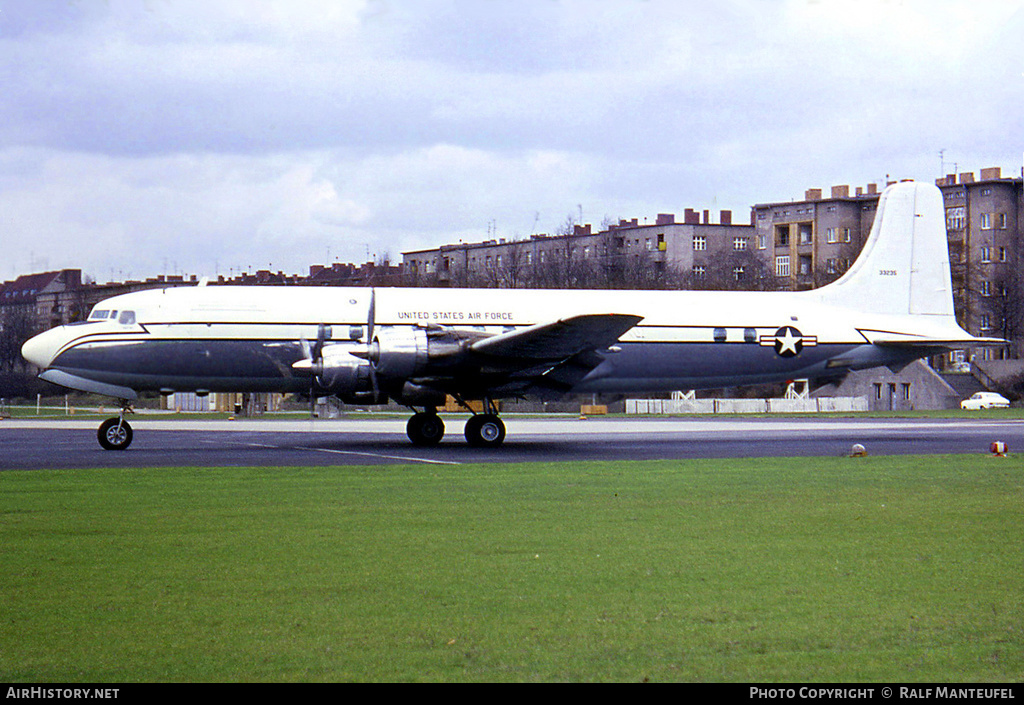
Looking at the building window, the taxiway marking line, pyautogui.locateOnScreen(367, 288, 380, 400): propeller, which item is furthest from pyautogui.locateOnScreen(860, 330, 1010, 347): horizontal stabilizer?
the building window

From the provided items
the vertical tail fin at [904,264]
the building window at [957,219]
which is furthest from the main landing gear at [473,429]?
the building window at [957,219]

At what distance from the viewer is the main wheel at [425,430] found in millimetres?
29250

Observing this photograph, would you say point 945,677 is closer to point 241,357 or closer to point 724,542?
point 724,542

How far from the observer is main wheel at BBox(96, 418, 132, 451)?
26922 millimetres

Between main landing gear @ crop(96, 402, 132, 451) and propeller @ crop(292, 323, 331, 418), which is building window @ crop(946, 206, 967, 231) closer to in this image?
propeller @ crop(292, 323, 331, 418)

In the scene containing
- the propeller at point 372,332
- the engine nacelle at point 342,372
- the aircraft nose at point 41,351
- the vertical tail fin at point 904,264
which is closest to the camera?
the engine nacelle at point 342,372

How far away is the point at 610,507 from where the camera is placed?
50.2ft

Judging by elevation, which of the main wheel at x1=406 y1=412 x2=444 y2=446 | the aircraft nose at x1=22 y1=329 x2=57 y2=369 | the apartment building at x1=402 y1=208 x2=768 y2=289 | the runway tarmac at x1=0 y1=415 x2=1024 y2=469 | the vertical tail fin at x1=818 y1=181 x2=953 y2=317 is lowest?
the runway tarmac at x1=0 y1=415 x2=1024 y2=469

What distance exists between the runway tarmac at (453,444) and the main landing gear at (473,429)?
1.32 ft

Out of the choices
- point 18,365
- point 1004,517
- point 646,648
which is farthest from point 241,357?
point 18,365

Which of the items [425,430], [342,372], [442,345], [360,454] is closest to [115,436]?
[342,372]

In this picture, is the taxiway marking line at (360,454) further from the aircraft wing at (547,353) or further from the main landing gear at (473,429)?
the aircraft wing at (547,353)

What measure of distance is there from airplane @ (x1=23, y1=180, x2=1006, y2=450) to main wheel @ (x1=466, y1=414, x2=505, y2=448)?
41 mm

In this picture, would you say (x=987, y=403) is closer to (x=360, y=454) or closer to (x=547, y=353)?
(x=547, y=353)
